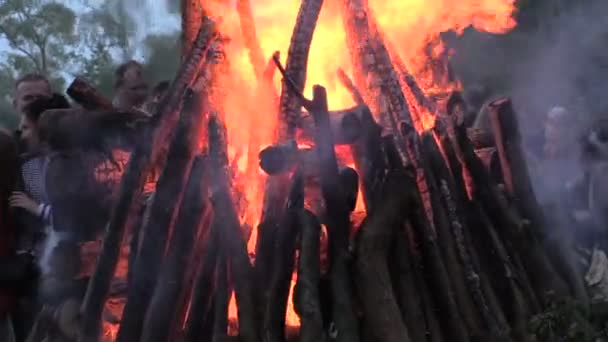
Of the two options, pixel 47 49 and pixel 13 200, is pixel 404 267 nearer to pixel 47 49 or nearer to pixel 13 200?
pixel 13 200

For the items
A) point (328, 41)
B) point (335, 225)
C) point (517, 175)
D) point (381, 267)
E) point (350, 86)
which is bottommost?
point (381, 267)

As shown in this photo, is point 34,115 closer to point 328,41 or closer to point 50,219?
point 50,219

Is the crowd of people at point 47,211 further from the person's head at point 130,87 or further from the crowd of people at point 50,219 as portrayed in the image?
the person's head at point 130,87

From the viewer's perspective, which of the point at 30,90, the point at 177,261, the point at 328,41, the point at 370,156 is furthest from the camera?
the point at 328,41

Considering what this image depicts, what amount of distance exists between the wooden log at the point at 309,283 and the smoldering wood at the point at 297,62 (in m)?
1.12

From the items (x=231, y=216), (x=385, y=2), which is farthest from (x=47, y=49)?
(x=231, y=216)

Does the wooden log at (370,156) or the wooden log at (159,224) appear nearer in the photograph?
the wooden log at (159,224)

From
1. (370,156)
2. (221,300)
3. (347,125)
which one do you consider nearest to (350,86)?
(347,125)

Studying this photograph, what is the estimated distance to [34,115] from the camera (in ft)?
19.4

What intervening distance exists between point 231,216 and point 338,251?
739mm

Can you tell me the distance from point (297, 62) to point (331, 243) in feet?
5.85

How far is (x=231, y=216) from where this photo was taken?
4758 mm

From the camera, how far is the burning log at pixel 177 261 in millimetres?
4543

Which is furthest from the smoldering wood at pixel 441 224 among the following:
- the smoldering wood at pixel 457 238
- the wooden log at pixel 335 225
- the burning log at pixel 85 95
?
the burning log at pixel 85 95
